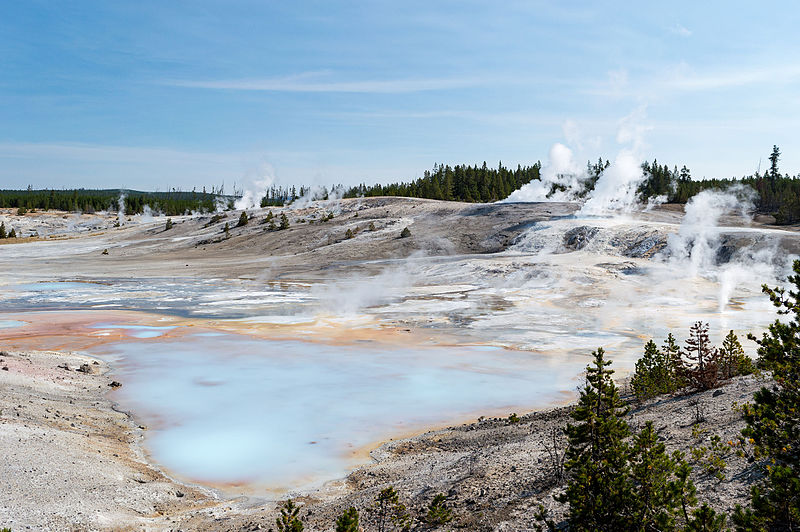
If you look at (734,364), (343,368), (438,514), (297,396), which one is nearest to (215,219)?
(343,368)

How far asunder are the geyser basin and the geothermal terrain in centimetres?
7

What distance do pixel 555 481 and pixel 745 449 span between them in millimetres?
2058

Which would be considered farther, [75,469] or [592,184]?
[592,184]

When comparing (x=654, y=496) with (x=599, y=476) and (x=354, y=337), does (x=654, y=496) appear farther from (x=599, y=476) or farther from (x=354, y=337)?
(x=354, y=337)

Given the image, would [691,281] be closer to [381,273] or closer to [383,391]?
[381,273]

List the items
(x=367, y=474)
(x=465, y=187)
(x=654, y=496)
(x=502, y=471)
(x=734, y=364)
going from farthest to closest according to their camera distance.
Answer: (x=465, y=187) < (x=734, y=364) < (x=367, y=474) < (x=502, y=471) < (x=654, y=496)

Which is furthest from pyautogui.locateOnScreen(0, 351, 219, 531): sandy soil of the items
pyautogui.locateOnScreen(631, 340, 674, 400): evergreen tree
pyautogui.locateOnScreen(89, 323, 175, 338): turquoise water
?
pyautogui.locateOnScreen(89, 323, 175, 338): turquoise water

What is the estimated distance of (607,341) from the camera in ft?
63.7

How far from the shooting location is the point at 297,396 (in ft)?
43.9

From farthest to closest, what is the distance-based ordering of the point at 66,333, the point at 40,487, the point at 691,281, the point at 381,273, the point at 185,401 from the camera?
the point at 381,273 → the point at 691,281 → the point at 66,333 → the point at 185,401 → the point at 40,487

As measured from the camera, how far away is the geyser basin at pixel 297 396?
9859 mm

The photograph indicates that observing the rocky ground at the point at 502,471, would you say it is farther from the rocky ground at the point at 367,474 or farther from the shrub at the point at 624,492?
the shrub at the point at 624,492

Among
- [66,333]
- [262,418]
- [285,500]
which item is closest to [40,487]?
[285,500]

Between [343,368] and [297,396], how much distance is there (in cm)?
276
